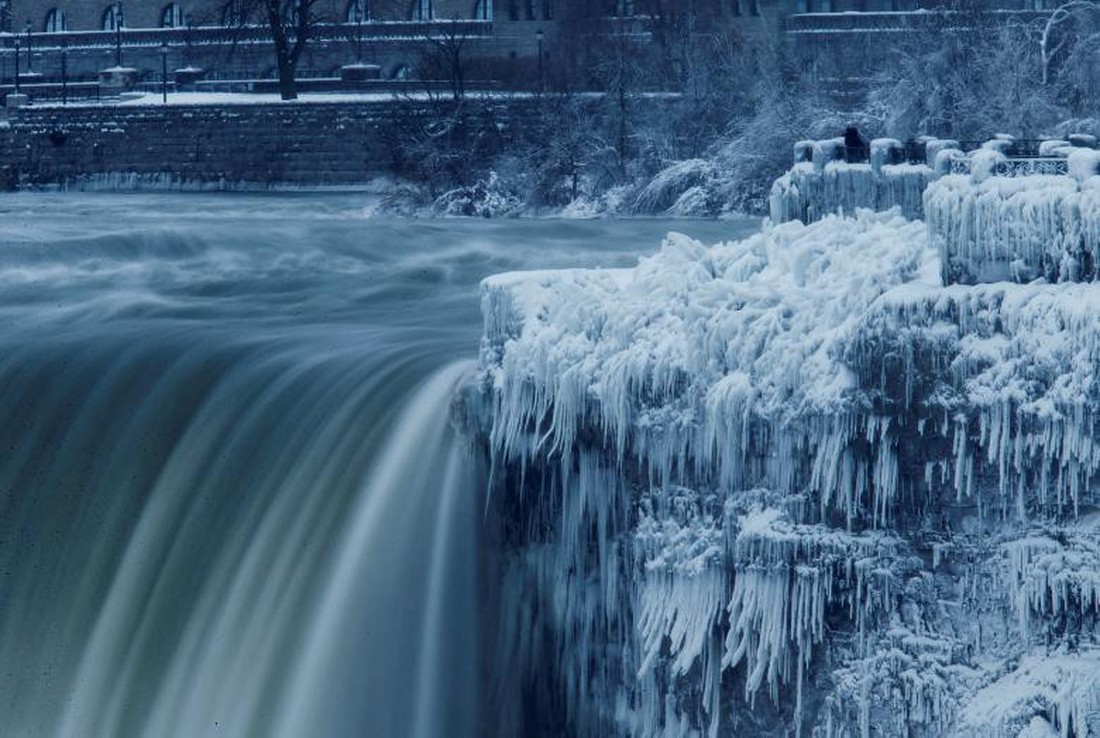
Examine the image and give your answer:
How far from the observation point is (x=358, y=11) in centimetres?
8181

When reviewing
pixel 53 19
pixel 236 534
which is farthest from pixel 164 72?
pixel 236 534

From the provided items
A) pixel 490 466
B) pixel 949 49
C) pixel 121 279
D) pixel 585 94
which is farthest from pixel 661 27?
pixel 490 466

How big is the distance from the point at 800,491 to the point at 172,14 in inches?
3028

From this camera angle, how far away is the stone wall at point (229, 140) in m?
60.7

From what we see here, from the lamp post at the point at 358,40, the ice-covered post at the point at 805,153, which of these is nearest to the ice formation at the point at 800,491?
the ice-covered post at the point at 805,153

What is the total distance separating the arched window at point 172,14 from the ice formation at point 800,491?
74.1 metres

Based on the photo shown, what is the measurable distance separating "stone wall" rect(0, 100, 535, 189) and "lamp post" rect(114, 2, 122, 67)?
51.7ft

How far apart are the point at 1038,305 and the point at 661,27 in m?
51.8

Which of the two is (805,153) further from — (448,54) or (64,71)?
(64,71)

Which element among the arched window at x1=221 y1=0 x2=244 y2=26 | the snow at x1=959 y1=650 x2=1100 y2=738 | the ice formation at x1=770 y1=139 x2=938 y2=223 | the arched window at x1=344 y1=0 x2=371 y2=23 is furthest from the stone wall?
the snow at x1=959 y1=650 x2=1100 y2=738

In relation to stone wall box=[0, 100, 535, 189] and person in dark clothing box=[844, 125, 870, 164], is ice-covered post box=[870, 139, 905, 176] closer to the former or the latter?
person in dark clothing box=[844, 125, 870, 164]

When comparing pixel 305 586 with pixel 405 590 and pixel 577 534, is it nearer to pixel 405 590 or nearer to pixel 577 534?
pixel 405 590

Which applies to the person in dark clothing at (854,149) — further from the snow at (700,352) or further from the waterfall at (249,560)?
the waterfall at (249,560)

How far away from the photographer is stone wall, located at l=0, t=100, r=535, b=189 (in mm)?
60688
